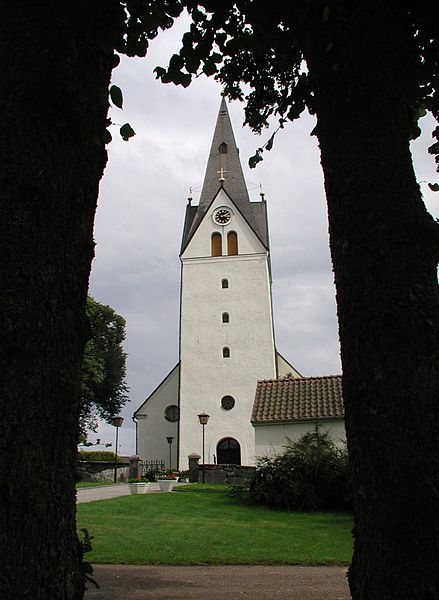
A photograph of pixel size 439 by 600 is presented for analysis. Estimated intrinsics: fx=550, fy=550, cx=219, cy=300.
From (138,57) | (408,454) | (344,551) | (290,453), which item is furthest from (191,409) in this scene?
(408,454)

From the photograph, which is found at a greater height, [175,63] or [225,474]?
[175,63]

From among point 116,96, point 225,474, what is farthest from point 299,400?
point 116,96

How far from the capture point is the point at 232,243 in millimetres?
39688

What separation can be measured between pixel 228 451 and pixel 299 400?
51.3ft

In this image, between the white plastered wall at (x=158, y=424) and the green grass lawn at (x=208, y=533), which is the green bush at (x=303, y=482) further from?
the white plastered wall at (x=158, y=424)

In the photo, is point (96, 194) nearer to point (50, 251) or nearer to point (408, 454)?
point (50, 251)

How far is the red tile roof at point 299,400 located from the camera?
1850 centimetres

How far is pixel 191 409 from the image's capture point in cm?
3484

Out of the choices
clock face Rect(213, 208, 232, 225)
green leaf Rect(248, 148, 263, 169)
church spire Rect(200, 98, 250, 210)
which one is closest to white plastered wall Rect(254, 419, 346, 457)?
green leaf Rect(248, 148, 263, 169)

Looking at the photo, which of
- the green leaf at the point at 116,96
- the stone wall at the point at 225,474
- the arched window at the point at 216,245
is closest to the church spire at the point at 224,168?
the arched window at the point at 216,245

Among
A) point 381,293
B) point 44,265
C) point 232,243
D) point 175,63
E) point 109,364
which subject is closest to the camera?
point 44,265

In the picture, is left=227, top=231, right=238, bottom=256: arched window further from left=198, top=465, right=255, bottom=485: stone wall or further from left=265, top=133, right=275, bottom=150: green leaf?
left=265, top=133, right=275, bottom=150: green leaf

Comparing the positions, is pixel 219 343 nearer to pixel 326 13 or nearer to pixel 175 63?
pixel 175 63

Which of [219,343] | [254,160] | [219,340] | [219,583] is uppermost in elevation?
[219,340]
